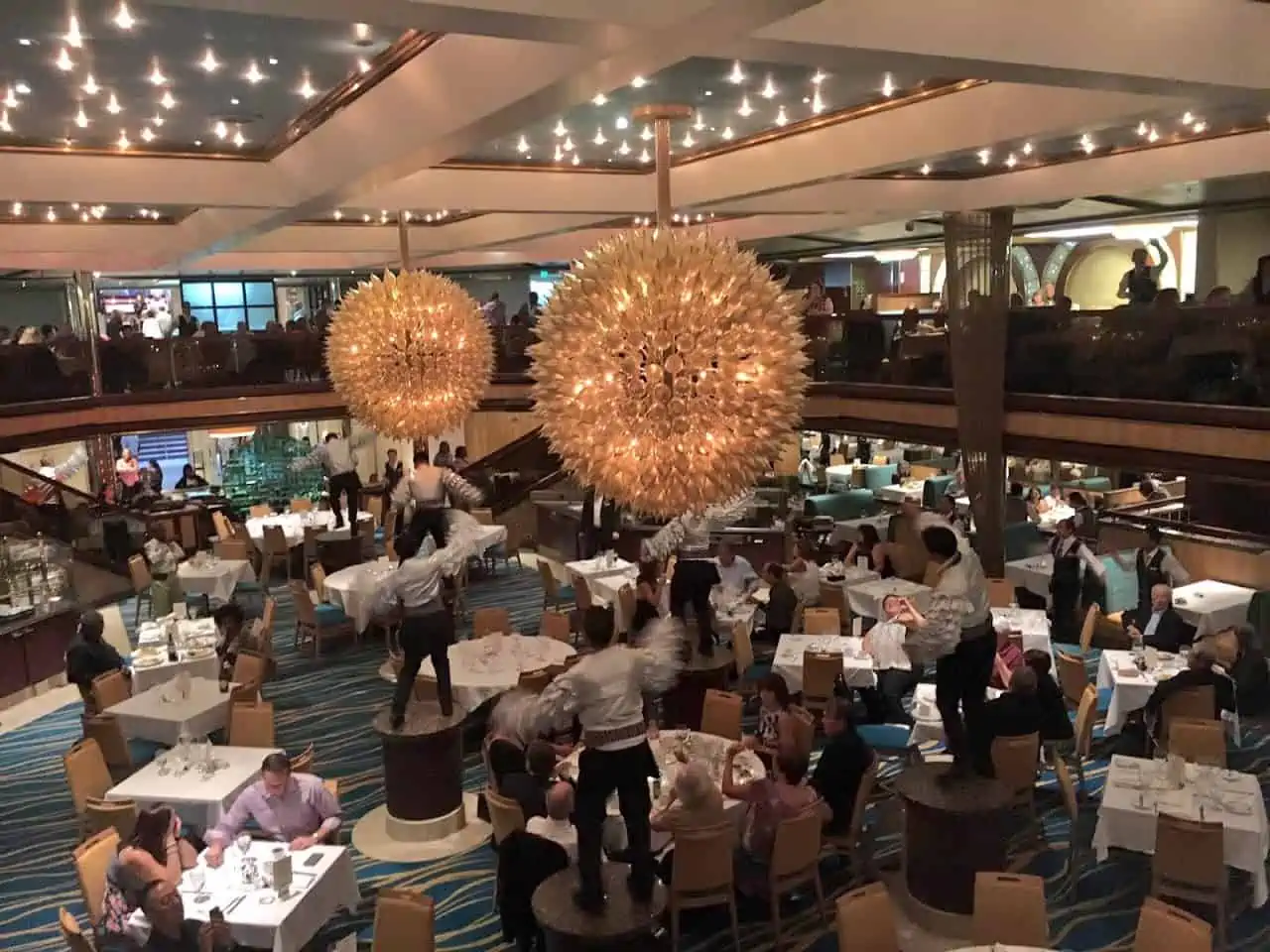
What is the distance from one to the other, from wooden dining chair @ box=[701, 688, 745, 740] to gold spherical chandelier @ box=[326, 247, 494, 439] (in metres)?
3.04

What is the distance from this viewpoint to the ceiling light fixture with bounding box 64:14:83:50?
17.9 ft

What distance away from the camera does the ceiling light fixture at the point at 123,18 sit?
17.5 ft

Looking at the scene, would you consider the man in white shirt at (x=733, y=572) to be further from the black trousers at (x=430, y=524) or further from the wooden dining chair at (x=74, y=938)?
the wooden dining chair at (x=74, y=938)

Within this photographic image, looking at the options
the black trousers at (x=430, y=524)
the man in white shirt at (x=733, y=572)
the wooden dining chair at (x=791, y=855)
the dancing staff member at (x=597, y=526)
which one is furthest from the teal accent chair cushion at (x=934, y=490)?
the black trousers at (x=430, y=524)

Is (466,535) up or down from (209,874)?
up

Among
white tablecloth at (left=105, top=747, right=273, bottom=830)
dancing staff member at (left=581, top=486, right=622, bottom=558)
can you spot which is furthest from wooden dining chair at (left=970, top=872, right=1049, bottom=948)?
dancing staff member at (left=581, top=486, right=622, bottom=558)

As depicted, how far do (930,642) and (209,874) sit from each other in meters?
4.53

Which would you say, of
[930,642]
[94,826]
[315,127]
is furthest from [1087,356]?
[94,826]

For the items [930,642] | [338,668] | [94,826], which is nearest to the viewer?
[930,642]

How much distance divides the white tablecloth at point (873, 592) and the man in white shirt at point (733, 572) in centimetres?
138

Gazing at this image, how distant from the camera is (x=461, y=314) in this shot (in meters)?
8.30

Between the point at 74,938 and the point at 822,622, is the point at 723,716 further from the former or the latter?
the point at 74,938

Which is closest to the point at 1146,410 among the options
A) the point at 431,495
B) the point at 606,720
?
the point at 431,495

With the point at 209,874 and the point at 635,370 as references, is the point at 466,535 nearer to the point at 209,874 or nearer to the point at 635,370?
the point at 209,874
